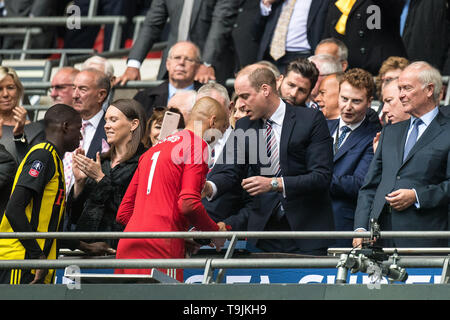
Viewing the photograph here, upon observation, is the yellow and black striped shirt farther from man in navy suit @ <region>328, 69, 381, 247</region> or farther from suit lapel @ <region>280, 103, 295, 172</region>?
man in navy suit @ <region>328, 69, 381, 247</region>

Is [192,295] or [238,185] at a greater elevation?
[238,185]

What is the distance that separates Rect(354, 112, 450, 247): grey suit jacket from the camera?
28.1 feet

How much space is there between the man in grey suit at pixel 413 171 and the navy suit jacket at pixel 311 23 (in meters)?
3.44

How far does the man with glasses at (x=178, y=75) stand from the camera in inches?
461

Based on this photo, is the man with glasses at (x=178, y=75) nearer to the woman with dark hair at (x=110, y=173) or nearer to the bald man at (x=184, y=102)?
the bald man at (x=184, y=102)

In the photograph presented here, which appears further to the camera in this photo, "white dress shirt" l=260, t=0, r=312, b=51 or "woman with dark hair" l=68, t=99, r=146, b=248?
"white dress shirt" l=260, t=0, r=312, b=51

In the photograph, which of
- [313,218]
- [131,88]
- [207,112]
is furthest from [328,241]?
[131,88]

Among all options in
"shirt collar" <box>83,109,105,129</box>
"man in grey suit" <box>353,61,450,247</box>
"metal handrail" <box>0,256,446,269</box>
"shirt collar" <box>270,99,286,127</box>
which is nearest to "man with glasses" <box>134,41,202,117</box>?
"shirt collar" <box>83,109,105,129</box>

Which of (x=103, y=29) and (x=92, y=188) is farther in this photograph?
(x=103, y=29)

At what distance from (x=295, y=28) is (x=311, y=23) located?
20 cm

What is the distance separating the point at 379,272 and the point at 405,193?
1738 mm

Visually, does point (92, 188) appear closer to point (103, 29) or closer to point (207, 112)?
point (207, 112)

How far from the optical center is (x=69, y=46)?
17125 mm

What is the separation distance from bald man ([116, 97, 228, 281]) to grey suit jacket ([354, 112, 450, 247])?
4.91ft
